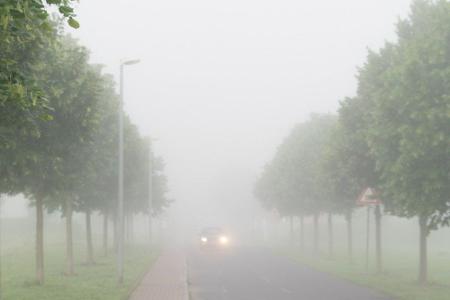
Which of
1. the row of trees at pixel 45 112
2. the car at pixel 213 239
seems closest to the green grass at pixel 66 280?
the row of trees at pixel 45 112

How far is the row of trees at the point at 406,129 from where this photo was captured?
19.8m

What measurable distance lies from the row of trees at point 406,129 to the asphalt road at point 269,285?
3419mm

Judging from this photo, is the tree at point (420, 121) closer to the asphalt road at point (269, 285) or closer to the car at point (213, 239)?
the asphalt road at point (269, 285)

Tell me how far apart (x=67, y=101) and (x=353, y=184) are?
1686cm

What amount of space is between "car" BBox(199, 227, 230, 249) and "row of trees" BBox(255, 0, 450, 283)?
88.8 ft

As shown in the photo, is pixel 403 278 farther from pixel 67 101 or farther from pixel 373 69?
pixel 67 101

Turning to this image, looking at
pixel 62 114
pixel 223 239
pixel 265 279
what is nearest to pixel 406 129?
pixel 62 114

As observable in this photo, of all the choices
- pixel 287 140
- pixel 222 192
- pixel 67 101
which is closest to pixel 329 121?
pixel 287 140

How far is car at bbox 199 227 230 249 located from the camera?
5941 centimetres

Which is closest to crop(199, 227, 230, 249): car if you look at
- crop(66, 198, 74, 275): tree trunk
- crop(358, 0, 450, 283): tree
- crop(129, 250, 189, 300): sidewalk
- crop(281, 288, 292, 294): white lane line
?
crop(129, 250, 189, 300): sidewalk

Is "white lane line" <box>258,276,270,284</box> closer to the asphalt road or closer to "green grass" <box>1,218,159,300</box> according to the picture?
the asphalt road

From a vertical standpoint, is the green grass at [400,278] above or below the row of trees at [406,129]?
below

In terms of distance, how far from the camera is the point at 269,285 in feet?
86.3

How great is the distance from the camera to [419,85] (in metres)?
20.4
